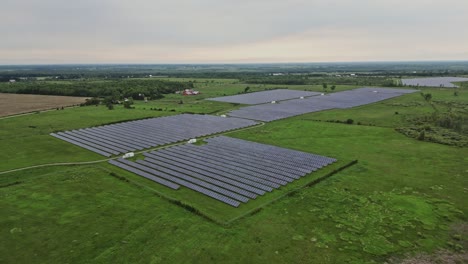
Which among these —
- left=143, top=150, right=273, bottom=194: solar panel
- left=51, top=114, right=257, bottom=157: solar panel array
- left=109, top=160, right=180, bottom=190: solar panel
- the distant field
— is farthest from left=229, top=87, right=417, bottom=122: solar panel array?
the distant field

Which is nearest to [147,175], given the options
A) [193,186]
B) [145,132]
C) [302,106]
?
[193,186]

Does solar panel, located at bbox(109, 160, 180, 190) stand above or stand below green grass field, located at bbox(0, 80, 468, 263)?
above

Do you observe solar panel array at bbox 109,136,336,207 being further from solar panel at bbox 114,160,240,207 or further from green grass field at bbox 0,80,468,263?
green grass field at bbox 0,80,468,263

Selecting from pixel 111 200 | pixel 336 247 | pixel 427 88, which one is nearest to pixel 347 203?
pixel 336 247

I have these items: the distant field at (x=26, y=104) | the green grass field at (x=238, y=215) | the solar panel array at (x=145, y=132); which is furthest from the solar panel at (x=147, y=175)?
the distant field at (x=26, y=104)

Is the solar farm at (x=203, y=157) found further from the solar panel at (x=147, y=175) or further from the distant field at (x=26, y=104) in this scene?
the distant field at (x=26, y=104)
